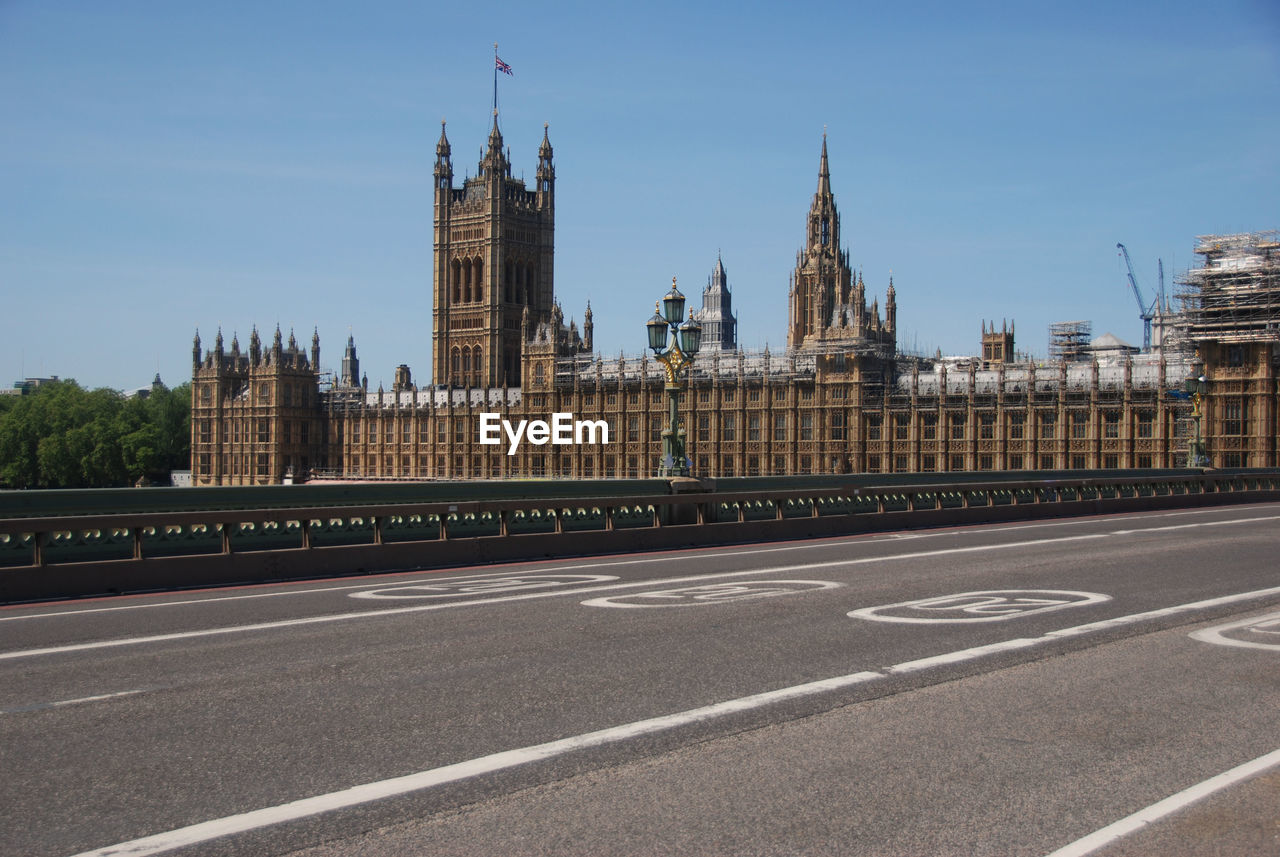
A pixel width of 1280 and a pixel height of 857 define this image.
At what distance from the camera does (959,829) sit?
254 inches

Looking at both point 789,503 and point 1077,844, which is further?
point 789,503

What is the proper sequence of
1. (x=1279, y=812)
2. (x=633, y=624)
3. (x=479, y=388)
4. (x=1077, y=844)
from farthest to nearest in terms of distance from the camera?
(x=479, y=388)
(x=633, y=624)
(x=1279, y=812)
(x=1077, y=844)

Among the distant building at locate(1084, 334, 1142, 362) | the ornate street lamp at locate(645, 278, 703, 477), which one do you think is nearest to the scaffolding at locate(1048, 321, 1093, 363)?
the distant building at locate(1084, 334, 1142, 362)

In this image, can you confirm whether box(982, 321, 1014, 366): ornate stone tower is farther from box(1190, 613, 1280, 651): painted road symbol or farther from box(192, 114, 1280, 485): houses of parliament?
box(1190, 613, 1280, 651): painted road symbol

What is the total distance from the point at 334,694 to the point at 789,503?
19.4 metres

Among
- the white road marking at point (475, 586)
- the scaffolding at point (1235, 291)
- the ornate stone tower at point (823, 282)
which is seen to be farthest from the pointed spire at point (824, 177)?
the white road marking at point (475, 586)

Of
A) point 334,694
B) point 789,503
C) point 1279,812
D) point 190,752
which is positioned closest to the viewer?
point 1279,812

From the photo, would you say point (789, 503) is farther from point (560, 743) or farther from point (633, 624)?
point (560, 743)

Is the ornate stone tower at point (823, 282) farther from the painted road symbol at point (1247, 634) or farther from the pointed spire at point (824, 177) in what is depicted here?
the painted road symbol at point (1247, 634)

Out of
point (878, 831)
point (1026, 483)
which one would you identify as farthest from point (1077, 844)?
point (1026, 483)

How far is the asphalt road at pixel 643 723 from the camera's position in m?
6.45

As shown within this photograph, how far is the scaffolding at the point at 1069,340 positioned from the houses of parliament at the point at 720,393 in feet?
2.90

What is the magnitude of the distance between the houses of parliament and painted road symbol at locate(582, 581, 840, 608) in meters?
44.7

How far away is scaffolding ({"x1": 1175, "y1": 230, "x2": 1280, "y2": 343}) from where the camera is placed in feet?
234
